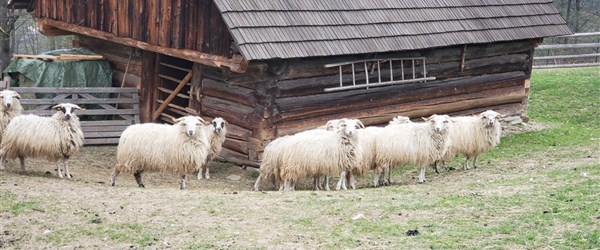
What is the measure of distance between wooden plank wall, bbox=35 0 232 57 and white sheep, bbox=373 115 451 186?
3383 millimetres

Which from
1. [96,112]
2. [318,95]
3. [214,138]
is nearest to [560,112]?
[318,95]

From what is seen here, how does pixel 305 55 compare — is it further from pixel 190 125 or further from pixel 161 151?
pixel 161 151

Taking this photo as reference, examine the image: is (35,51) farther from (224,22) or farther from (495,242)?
(495,242)

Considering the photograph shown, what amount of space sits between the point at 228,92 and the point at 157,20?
2.15m

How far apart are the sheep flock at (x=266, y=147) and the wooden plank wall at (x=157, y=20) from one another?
7.20ft

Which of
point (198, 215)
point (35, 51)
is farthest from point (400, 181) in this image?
point (35, 51)

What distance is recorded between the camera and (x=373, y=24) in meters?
17.5

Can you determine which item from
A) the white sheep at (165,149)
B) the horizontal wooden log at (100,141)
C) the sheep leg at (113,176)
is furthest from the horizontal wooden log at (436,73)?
the horizontal wooden log at (100,141)

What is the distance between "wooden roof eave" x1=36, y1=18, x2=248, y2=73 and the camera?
50.2 ft

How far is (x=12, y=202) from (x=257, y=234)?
3628mm

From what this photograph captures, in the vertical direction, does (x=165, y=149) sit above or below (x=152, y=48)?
below

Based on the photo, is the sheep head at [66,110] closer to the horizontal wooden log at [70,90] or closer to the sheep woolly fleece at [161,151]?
the sheep woolly fleece at [161,151]

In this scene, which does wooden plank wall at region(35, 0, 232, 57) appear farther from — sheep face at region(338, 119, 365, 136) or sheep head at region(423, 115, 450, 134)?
sheep head at region(423, 115, 450, 134)

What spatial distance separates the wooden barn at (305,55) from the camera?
52.0ft
